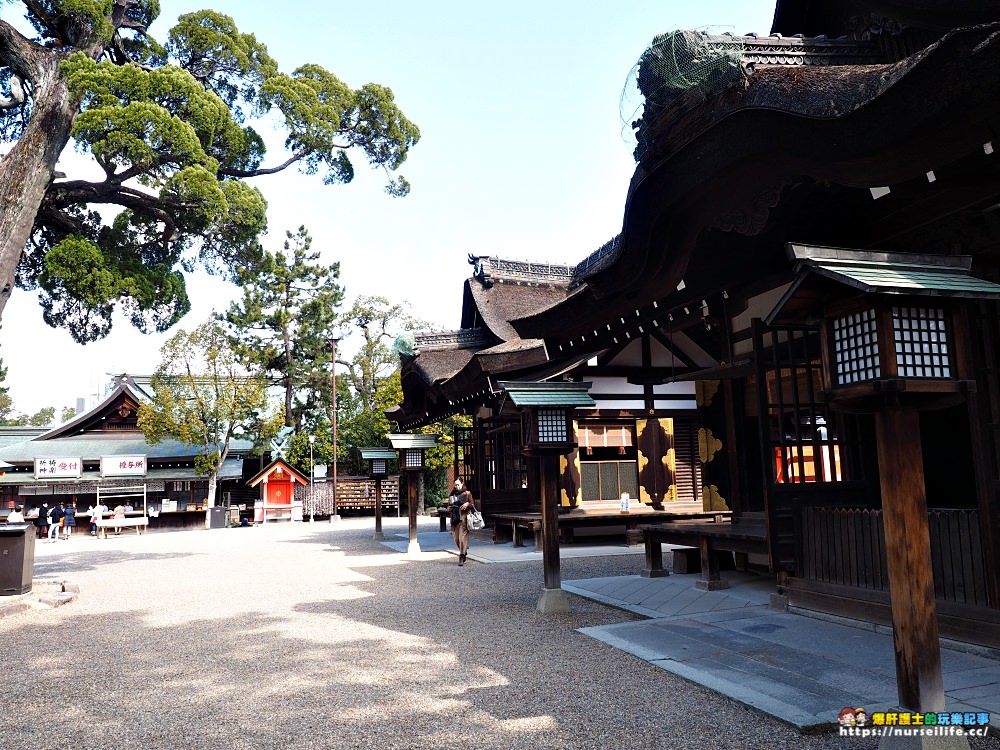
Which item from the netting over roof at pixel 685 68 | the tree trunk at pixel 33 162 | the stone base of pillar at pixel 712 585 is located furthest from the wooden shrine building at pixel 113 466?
the netting over roof at pixel 685 68

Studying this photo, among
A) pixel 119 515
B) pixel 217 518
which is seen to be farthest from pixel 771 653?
pixel 217 518

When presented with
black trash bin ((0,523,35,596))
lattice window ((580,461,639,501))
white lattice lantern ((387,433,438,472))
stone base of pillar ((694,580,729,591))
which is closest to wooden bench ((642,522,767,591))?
stone base of pillar ((694,580,729,591))

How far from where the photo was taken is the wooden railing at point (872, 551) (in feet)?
16.0

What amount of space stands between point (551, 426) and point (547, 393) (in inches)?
14.9

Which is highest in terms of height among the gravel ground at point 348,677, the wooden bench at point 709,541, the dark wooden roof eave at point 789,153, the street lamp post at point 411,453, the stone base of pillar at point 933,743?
the dark wooden roof eave at point 789,153

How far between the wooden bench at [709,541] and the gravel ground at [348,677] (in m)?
1.35

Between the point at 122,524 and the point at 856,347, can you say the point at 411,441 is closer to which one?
the point at 856,347

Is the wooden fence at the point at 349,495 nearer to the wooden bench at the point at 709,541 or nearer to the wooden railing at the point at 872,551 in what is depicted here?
the wooden bench at the point at 709,541

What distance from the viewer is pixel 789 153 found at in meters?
4.46

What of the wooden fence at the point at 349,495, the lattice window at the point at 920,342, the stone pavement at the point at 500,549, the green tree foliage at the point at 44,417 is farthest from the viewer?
the green tree foliage at the point at 44,417

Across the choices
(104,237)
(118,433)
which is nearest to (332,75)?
(104,237)

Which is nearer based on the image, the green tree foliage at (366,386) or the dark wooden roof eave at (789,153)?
the dark wooden roof eave at (789,153)

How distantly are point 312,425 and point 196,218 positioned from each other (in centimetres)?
2391

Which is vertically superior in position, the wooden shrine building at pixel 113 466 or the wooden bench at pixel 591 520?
the wooden shrine building at pixel 113 466
